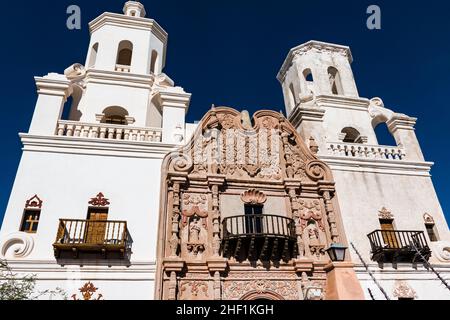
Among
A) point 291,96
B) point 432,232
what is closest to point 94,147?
point 291,96

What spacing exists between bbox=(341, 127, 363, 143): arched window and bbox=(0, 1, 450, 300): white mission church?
881 mm

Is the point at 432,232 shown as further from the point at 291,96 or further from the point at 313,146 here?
the point at 291,96

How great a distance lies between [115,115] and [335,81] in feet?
48.7

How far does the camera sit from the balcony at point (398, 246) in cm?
1391

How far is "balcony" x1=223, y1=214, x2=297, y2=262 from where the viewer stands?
12867 millimetres

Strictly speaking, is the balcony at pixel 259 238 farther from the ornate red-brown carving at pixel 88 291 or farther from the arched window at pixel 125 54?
the arched window at pixel 125 54

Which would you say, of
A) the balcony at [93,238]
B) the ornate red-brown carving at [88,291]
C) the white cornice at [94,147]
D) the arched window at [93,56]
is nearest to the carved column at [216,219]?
the white cornice at [94,147]

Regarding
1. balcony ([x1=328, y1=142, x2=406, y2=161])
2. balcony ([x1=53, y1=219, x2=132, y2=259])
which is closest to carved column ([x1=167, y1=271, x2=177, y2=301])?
balcony ([x1=53, y1=219, x2=132, y2=259])

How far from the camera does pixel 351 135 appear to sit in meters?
20.4

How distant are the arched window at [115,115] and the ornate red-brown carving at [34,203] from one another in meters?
5.95

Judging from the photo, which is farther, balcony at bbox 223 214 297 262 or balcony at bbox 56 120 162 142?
balcony at bbox 56 120 162 142

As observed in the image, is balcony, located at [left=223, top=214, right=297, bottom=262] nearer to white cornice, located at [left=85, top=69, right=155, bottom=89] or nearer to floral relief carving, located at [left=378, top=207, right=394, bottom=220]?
floral relief carving, located at [left=378, top=207, right=394, bottom=220]
